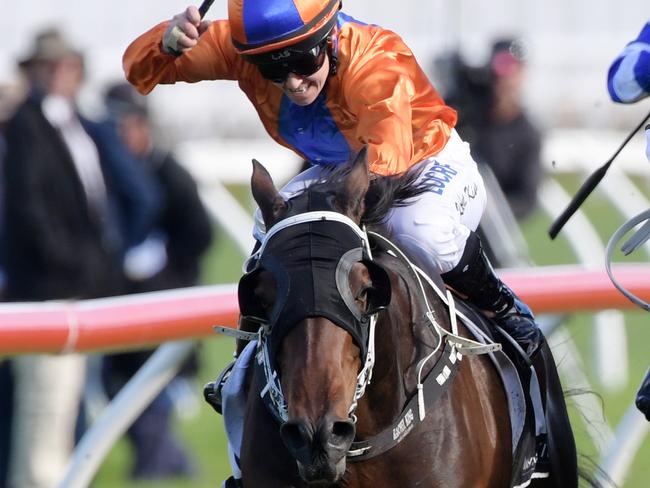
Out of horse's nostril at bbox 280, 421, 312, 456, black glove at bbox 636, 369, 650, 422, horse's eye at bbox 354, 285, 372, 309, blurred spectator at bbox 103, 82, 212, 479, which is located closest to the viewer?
horse's nostril at bbox 280, 421, 312, 456

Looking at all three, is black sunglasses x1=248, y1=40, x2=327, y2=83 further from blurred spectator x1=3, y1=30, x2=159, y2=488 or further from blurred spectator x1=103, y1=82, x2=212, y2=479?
blurred spectator x1=103, y1=82, x2=212, y2=479

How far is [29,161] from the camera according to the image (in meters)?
8.07

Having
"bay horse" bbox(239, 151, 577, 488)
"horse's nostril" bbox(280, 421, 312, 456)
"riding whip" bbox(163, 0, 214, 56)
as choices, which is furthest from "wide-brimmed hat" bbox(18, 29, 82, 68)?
"horse's nostril" bbox(280, 421, 312, 456)

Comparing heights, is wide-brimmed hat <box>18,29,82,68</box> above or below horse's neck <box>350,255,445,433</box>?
below

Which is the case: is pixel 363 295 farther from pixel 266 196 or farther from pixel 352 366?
pixel 266 196

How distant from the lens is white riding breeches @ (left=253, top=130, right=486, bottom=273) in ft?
13.9

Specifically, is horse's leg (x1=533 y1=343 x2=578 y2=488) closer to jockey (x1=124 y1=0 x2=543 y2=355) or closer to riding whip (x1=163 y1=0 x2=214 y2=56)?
jockey (x1=124 y1=0 x2=543 y2=355)

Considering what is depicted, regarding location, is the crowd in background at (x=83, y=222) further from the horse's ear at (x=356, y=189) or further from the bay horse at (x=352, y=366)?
the horse's ear at (x=356, y=189)

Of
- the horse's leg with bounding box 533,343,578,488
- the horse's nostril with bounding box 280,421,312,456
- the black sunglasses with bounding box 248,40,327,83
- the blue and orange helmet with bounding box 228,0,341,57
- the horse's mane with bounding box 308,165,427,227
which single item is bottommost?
the horse's leg with bounding box 533,343,578,488

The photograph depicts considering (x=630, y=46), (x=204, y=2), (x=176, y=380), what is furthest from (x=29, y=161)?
A: (x=630, y=46)

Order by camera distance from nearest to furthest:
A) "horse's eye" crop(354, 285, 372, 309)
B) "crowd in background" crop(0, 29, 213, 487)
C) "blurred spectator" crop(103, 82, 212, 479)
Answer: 1. "horse's eye" crop(354, 285, 372, 309)
2. "crowd in background" crop(0, 29, 213, 487)
3. "blurred spectator" crop(103, 82, 212, 479)

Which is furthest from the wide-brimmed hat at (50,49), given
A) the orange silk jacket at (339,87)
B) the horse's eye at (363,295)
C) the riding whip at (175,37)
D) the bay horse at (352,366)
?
the horse's eye at (363,295)

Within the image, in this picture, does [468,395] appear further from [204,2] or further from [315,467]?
[204,2]

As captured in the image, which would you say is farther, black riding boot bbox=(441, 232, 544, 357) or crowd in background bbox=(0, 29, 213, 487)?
crowd in background bbox=(0, 29, 213, 487)
